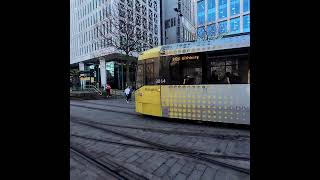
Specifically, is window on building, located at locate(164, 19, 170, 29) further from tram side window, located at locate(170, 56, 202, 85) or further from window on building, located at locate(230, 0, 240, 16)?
tram side window, located at locate(170, 56, 202, 85)

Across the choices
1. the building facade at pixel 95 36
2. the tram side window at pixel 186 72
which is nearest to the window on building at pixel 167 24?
the building facade at pixel 95 36

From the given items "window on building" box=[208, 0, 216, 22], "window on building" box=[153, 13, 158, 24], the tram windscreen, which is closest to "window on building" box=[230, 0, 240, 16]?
"window on building" box=[208, 0, 216, 22]

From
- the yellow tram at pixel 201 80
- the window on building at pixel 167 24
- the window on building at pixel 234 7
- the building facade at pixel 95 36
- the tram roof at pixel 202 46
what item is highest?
the window on building at pixel 234 7

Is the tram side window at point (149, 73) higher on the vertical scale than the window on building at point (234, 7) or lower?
lower

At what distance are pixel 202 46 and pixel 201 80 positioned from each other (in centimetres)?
119

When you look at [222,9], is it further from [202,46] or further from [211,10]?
[202,46]

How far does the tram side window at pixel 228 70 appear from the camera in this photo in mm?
7391

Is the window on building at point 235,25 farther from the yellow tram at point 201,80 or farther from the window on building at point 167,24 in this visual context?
the yellow tram at point 201,80
